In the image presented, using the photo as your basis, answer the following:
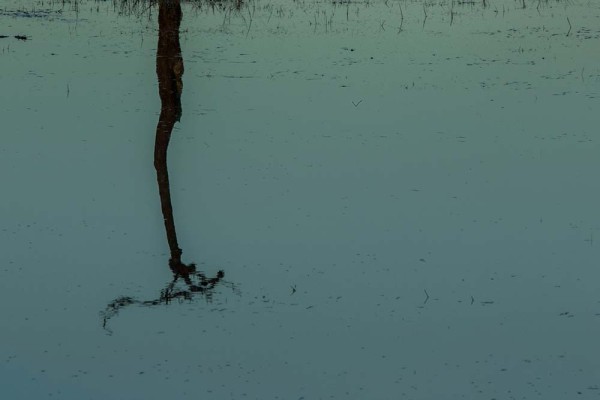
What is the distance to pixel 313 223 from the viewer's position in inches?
171

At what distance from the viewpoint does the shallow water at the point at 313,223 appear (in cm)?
312

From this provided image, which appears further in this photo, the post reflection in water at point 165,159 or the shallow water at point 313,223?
the post reflection in water at point 165,159

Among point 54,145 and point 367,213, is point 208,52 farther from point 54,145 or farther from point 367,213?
point 367,213

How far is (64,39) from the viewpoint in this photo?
926 cm

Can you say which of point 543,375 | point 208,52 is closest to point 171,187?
point 543,375

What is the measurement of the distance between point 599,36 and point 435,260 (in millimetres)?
5727

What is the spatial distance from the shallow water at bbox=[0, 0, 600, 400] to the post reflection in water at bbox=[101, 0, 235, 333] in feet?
0.07

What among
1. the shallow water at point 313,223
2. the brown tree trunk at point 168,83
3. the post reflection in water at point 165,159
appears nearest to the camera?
the shallow water at point 313,223

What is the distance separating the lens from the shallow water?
3115 mm

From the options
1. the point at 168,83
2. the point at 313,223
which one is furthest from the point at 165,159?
the point at 313,223

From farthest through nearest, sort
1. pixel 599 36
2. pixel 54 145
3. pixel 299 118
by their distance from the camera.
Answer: pixel 599 36 < pixel 299 118 < pixel 54 145

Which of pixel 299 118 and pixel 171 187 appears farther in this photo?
pixel 299 118

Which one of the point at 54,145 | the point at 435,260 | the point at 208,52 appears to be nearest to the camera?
the point at 435,260

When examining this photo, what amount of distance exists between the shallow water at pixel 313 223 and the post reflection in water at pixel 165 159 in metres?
0.02
